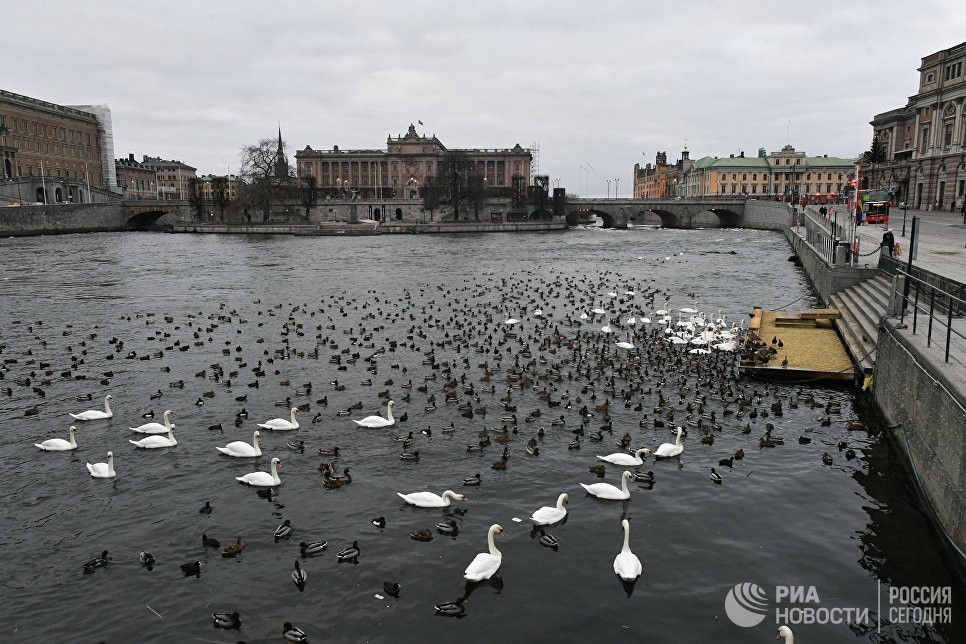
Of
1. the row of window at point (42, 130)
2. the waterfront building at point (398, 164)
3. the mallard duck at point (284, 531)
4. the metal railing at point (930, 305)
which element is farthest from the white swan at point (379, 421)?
the waterfront building at point (398, 164)

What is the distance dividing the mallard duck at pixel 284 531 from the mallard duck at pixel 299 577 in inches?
42.7

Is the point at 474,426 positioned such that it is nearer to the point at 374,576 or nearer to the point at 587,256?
the point at 374,576

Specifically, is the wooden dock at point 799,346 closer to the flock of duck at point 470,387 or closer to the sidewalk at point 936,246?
the flock of duck at point 470,387

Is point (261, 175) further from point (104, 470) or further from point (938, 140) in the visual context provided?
point (104, 470)

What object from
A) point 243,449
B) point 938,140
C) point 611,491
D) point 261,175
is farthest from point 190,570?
point 261,175

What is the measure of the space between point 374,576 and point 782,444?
8645 mm

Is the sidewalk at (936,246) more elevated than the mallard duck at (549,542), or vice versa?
the sidewalk at (936,246)

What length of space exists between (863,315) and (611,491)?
40.2 ft

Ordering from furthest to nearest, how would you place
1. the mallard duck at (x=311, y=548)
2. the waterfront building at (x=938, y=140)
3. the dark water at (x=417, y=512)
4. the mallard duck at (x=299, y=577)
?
the waterfront building at (x=938, y=140) → the mallard duck at (x=311, y=548) → the mallard duck at (x=299, y=577) → the dark water at (x=417, y=512)

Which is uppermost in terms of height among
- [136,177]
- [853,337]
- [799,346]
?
[136,177]

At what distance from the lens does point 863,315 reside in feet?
65.0

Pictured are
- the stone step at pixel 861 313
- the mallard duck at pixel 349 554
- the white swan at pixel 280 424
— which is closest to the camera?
the mallard duck at pixel 349 554

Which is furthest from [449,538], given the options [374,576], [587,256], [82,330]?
[587,256]

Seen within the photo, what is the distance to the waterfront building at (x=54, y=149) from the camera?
99688mm
